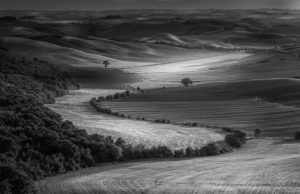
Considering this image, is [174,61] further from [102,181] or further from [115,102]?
[102,181]

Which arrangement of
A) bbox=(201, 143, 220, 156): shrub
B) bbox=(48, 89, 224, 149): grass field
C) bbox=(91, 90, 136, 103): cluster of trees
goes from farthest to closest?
bbox=(91, 90, 136, 103): cluster of trees
bbox=(48, 89, 224, 149): grass field
bbox=(201, 143, 220, 156): shrub

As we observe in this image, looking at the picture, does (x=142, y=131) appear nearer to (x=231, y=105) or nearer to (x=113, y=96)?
(x=231, y=105)

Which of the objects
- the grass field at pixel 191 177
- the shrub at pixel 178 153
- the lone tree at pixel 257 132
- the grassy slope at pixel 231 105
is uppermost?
the grassy slope at pixel 231 105

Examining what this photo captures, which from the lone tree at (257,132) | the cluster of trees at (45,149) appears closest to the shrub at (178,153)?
the cluster of trees at (45,149)

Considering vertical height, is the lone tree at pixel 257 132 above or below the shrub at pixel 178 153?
above

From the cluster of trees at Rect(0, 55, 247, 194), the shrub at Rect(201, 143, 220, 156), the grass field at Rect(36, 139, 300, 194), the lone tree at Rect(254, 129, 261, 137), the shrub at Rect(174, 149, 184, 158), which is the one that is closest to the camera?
the grass field at Rect(36, 139, 300, 194)

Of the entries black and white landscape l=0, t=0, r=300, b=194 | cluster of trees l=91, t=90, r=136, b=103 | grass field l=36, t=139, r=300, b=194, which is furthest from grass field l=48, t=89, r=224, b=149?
cluster of trees l=91, t=90, r=136, b=103

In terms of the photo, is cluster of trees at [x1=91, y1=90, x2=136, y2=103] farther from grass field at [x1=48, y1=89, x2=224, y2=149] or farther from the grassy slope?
grass field at [x1=48, y1=89, x2=224, y2=149]

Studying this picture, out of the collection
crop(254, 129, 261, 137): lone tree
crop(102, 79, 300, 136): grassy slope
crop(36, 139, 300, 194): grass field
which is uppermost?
crop(102, 79, 300, 136): grassy slope

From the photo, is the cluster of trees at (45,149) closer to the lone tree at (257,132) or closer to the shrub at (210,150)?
the shrub at (210,150)
